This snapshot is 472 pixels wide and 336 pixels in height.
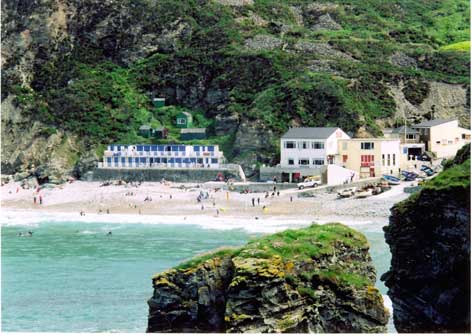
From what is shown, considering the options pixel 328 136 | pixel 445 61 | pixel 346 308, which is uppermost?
pixel 445 61

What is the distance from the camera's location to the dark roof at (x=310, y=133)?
7488 cm

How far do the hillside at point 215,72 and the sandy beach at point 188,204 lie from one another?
23.5 ft

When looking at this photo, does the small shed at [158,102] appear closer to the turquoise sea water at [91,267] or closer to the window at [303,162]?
the window at [303,162]

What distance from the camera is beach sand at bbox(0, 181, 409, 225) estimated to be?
61719 mm

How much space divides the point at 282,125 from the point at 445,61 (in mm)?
18714

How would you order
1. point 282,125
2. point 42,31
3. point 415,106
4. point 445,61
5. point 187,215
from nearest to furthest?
point 187,215 → point 282,125 → point 415,106 → point 445,61 → point 42,31

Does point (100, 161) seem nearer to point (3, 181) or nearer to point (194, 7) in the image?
point (3, 181)

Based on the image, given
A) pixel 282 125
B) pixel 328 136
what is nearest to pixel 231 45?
pixel 282 125

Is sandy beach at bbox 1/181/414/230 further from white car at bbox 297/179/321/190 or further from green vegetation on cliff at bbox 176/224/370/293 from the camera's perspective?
green vegetation on cliff at bbox 176/224/370/293

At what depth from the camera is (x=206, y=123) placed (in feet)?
284

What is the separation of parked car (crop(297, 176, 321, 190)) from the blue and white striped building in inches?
322

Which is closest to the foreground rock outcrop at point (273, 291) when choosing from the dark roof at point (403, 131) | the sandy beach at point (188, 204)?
the sandy beach at point (188, 204)

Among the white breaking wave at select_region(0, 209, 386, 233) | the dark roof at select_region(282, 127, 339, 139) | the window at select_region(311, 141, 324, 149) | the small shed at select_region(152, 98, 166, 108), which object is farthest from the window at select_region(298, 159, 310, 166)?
the small shed at select_region(152, 98, 166, 108)

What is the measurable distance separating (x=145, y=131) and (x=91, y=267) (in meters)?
41.0
